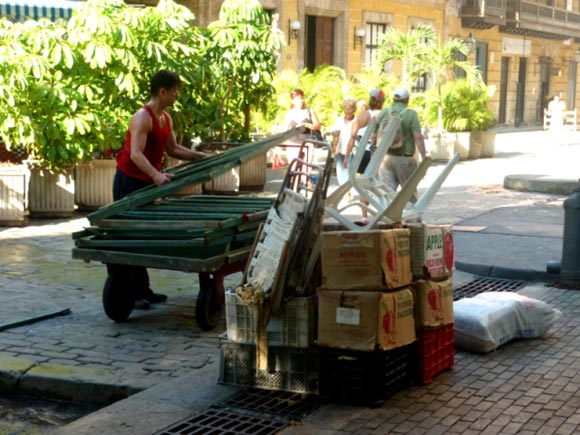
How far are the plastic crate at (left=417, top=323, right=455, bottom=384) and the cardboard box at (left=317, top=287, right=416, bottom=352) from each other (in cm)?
29

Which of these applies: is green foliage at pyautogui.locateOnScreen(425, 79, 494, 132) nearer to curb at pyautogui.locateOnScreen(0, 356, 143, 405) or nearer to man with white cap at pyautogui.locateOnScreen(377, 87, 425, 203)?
man with white cap at pyautogui.locateOnScreen(377, 87, 425, 203)

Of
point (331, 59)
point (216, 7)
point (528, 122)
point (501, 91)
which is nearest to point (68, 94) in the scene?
point (216, 7)

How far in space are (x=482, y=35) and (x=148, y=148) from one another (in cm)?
3687

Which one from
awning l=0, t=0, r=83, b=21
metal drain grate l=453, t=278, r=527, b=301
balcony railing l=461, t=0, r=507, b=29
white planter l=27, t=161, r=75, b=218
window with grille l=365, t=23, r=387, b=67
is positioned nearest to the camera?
metal drain grate l=453, t=278, r=527, b=301

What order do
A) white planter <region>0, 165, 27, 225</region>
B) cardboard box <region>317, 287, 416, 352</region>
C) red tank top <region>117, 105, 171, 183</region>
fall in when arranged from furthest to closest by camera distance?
white planter <region>0, 165, 27, 225</region> → red tank top <region>117, 105, 171, 183</region> → cardboard box <region>317, 287, 416, 352</region>

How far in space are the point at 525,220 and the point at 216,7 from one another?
1394cm

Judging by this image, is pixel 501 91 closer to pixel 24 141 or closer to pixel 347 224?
pixel 24 141

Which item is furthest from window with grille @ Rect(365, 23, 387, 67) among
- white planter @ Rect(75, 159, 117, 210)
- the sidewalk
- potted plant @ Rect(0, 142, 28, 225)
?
the sidewalk

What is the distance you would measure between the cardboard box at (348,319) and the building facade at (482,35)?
20574mm

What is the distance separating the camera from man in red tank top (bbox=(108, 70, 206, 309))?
7.59 meters

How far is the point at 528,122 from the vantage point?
48688 millimetres

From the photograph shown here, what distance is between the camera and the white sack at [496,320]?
21.7 feet

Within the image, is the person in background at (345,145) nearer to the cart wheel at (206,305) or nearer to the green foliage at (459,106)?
the cart wheel at (206,305)

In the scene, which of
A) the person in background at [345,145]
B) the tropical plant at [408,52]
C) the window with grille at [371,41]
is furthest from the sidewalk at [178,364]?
the window with grille at [371,41]
